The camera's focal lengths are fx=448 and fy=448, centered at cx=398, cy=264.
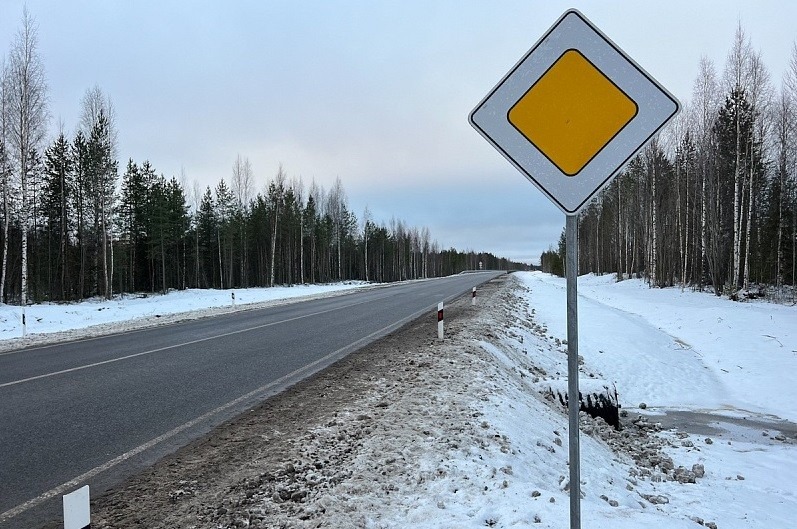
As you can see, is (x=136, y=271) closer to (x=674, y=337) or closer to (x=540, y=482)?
(x=674, y=337)

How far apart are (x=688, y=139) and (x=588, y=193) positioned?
3911 centimetres

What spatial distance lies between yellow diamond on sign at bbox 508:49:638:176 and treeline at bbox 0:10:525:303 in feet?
91.7

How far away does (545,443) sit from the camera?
4953 millimetres

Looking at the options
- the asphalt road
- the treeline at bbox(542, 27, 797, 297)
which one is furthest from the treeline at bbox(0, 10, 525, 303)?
the treeline at bbox(542, 27, 797, 297)

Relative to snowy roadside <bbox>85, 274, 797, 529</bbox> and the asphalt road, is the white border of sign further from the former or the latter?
the asphalt road

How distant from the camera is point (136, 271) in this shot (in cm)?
5597

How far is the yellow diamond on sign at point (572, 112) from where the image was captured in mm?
1976

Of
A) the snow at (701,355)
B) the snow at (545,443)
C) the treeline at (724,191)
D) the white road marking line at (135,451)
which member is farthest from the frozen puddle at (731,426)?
the treeline at (724,191)

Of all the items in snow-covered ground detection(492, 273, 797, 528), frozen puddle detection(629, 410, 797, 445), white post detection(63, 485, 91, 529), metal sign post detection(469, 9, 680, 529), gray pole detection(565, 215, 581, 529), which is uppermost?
metal sign post detection(469, 9, 680, 529)

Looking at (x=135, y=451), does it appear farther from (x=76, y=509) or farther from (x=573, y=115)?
(x=573, y=115)

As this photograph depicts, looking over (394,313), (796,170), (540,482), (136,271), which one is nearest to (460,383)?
(540,482)

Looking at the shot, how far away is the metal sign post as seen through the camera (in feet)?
6.31

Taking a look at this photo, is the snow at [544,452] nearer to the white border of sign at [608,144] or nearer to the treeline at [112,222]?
the white border of sign at [608,144]

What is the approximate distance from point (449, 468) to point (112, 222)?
133 ft
